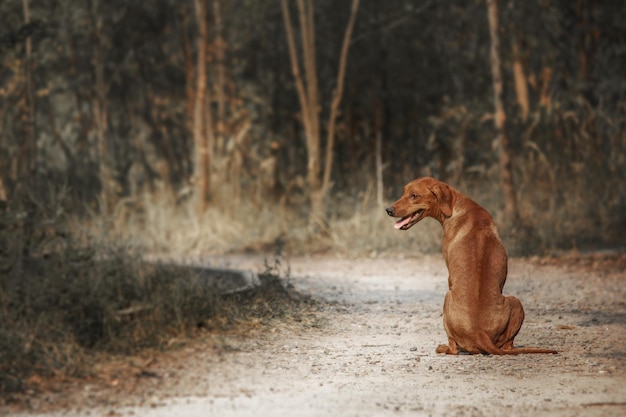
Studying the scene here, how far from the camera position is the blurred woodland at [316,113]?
1884cm

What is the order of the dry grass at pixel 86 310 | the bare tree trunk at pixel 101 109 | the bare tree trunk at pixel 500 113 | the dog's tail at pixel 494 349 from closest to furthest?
1. the dry grass at pixel 86 310
2. the dog's tail at pixel 494 349
3. the bare tree trunk at pixel 500 113
4. the bare tree trunk at pixel 101 109

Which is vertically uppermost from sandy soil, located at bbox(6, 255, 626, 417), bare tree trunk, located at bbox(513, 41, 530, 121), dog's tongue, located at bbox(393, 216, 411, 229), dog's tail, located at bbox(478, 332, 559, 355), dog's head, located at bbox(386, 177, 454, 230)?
bare tree trunk, located at bbox(513, 41, 530, 121)

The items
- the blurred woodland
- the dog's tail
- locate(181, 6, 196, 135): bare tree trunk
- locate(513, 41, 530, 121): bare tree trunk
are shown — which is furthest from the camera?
locate(181, 6, 196, 135): bare tree trunk

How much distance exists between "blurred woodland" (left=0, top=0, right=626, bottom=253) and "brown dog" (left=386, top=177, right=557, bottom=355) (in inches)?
332

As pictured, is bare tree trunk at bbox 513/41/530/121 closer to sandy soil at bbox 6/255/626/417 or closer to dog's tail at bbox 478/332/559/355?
sandy soil at bbox 6/255/626/417

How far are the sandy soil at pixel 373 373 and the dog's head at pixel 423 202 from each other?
1153mm

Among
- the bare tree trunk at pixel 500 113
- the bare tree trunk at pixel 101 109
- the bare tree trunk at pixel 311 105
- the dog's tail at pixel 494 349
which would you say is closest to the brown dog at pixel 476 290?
the dog's tail at pixel 494 349

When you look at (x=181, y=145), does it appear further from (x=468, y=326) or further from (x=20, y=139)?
(x=468, y=326)

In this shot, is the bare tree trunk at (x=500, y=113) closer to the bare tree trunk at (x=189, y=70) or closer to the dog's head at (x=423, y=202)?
the dog's head at (x=423, y=202)

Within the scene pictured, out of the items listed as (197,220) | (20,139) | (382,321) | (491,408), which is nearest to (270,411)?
(491,408)

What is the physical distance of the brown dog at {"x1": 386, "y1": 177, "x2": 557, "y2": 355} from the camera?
8133 millimetres

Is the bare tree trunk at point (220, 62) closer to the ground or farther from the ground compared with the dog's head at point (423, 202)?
farther from the ground

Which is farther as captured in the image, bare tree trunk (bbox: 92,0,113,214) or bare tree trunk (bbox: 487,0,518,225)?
bare tree trunk (bbox: 92,0,113,214)

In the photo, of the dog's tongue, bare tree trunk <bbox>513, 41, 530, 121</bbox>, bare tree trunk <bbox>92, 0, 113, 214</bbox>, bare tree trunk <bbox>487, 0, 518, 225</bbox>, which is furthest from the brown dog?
bare tree trunk <bbox>513, 41, 530, 121</bbox>
